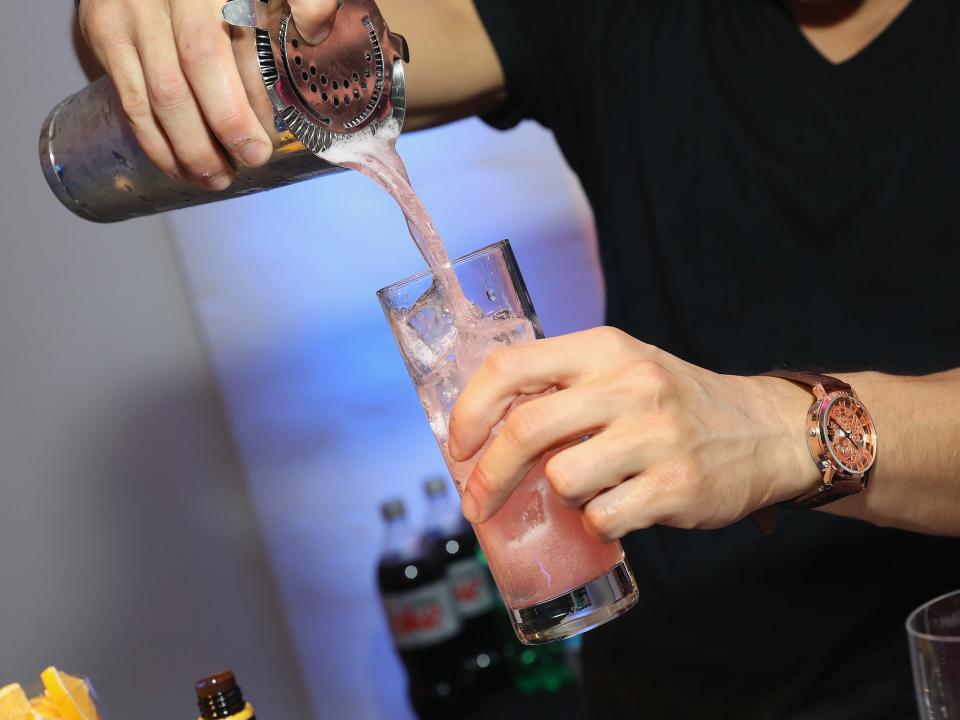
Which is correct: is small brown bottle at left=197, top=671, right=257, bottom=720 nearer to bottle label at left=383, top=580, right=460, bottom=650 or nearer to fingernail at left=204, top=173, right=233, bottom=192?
fingernail at left=204, top=173, right=233, bottom=192

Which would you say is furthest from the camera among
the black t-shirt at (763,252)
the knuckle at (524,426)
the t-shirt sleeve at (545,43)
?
the t-shirt sleeve at (545,43)

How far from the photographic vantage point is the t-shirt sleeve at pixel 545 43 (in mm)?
1555

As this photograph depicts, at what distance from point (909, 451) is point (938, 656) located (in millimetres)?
344

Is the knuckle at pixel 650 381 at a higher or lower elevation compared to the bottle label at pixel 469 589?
higher

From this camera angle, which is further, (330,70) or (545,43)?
(545,43)

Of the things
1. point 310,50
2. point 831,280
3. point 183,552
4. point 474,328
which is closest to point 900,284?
point 831,280

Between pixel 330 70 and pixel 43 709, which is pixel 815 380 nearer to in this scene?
pixel 330 70

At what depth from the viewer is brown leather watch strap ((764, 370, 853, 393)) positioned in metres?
0.91

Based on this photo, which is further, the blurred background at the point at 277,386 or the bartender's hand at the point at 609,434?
the blurred background at the point at 277,386

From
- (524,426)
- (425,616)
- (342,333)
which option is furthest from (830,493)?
(342,333)

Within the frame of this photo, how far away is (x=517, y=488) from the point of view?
858mm

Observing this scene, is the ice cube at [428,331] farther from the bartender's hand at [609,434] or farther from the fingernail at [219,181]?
the fingernail at [219,181]

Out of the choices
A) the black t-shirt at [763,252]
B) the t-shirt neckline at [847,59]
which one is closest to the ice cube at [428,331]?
the black t-shirt at [763,252]

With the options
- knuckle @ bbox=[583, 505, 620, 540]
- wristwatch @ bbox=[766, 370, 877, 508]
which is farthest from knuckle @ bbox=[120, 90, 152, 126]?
wristwatch @ bbox=[766, 370, 877, 508]
